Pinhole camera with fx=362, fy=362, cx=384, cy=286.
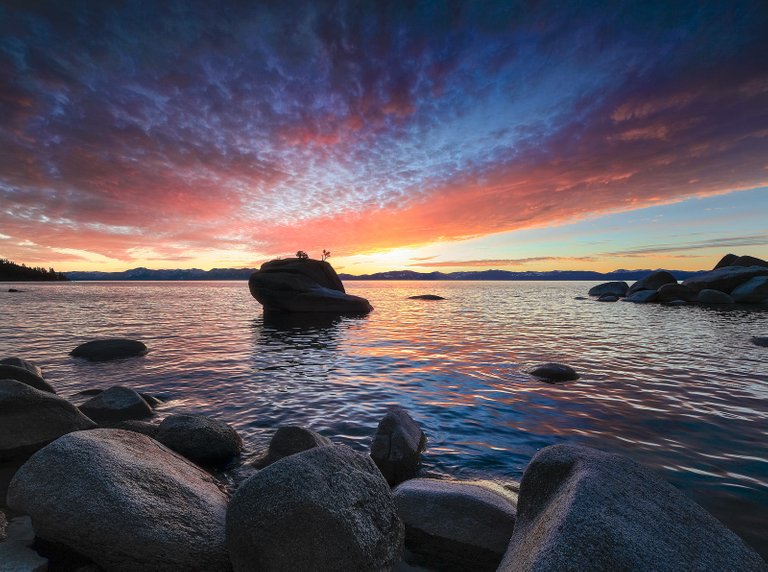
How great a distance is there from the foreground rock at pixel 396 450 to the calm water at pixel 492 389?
17.6 inches

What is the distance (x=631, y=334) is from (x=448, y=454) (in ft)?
67.6

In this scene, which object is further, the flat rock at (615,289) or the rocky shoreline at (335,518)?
the flat rock at (615,289)

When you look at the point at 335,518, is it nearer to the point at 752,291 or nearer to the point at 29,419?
the point at 29,419

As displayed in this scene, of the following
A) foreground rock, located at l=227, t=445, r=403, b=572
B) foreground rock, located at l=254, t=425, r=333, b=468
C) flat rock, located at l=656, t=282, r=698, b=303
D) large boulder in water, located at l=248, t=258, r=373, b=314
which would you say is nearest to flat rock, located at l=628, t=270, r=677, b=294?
flat rock, located at l=656, t=282, r=698, b=303

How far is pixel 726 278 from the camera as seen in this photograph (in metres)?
45.8

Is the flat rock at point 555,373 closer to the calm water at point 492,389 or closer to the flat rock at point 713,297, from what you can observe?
the calm water at point 492,389

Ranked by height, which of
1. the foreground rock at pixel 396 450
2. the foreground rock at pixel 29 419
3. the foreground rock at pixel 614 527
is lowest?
the foreground rock at pixel 396 450

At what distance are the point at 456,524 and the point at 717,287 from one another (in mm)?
59607

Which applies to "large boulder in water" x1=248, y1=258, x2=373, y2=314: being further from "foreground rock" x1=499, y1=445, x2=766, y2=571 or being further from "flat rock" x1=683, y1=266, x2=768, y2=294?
"flat rock" x1=683, y1=266, x2=768, y2=294

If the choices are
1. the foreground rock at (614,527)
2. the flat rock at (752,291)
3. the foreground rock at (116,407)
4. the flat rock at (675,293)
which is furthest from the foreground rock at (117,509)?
the flat rock at (675,293)

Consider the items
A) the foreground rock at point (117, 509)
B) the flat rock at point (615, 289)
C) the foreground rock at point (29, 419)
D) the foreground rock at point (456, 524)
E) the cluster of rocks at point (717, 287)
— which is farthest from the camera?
the flat rock at point (615, 289)

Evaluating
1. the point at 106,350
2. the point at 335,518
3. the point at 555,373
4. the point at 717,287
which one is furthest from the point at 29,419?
the point at 717,287

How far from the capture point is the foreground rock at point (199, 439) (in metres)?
6.85

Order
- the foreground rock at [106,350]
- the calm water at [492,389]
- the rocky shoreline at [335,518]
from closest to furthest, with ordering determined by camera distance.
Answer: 1. the rocky shoreline at [335,518]
2. the calm water at [492,389]
3. the foreground rock at [106,350]
